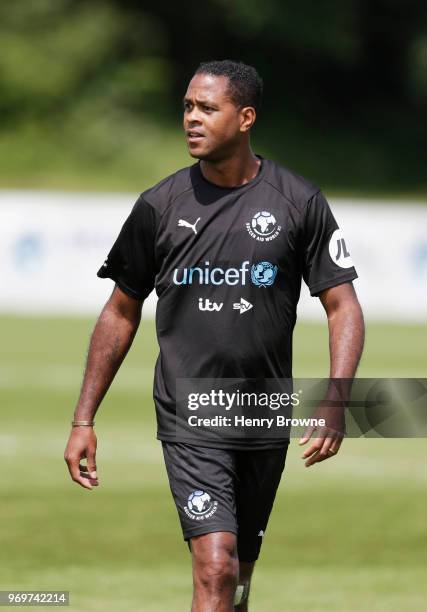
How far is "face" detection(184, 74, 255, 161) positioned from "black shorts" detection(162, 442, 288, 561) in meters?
1.15

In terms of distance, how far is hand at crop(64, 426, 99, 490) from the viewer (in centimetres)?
577

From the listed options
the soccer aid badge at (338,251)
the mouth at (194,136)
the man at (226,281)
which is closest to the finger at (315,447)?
the man at (226,281)

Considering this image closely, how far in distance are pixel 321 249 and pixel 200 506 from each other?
109cm

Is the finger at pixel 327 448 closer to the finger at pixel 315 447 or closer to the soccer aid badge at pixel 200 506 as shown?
the finger at pixel 315 447

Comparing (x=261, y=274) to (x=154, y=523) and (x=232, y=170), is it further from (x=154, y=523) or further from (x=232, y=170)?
(x=154, y=523)

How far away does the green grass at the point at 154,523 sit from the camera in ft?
25.3

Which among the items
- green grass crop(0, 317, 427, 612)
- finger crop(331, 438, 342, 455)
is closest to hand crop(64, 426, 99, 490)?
finger crop(331, 438, 342, 455)

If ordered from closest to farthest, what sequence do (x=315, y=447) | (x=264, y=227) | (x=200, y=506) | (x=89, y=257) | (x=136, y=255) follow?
1. (x=315, y=447)
2. (x=200, y=506)
3. (x=264, y=227)
4. (x=136, y=255)
5. (x=89, y=257)

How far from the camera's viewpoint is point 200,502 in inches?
221

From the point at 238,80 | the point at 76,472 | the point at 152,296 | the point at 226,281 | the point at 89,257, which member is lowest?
the point at 76,472

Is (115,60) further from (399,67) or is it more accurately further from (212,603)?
(212,603)

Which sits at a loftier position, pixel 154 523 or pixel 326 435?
pixel 154 523

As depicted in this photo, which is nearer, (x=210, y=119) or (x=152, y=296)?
(x=210, y=119)

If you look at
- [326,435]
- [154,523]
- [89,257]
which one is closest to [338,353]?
[326,435]
